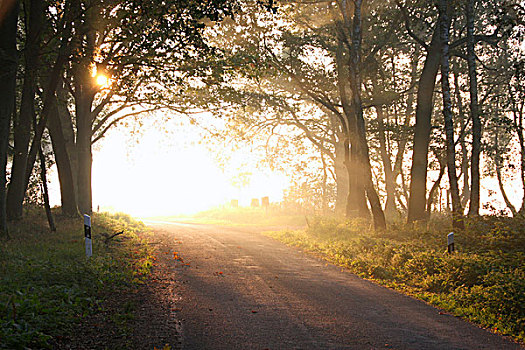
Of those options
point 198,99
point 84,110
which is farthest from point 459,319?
point 84,110

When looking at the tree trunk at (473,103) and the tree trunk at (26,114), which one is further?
the tree trunk at (473,103)

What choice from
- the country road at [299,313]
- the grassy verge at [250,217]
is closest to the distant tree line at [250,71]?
the country road at [299,313]

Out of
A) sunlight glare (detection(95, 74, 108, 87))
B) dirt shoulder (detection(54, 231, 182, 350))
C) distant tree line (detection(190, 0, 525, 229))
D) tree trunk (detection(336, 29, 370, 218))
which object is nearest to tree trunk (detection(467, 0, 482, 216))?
distant tree line (detection(190, 0, 525, 229))

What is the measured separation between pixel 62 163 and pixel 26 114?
438 centimetres

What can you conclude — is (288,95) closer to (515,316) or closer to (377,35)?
(377,35)

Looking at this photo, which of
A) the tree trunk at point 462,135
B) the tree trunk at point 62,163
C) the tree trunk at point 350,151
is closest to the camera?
the tree trunk at point 62,163

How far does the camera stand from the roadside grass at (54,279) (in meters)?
6.42

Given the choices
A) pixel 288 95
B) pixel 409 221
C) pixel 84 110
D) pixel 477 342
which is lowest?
pixel 477 342

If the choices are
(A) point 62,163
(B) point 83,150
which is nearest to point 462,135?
(B) point 83,150

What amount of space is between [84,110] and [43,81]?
3.39 meters

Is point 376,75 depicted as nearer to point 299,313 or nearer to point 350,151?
point 350,151

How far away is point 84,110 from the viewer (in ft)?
72.8

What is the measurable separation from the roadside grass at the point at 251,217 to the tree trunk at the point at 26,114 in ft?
64.4

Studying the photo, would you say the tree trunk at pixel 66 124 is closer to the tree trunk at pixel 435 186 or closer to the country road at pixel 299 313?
the country road at pixel 299 313
